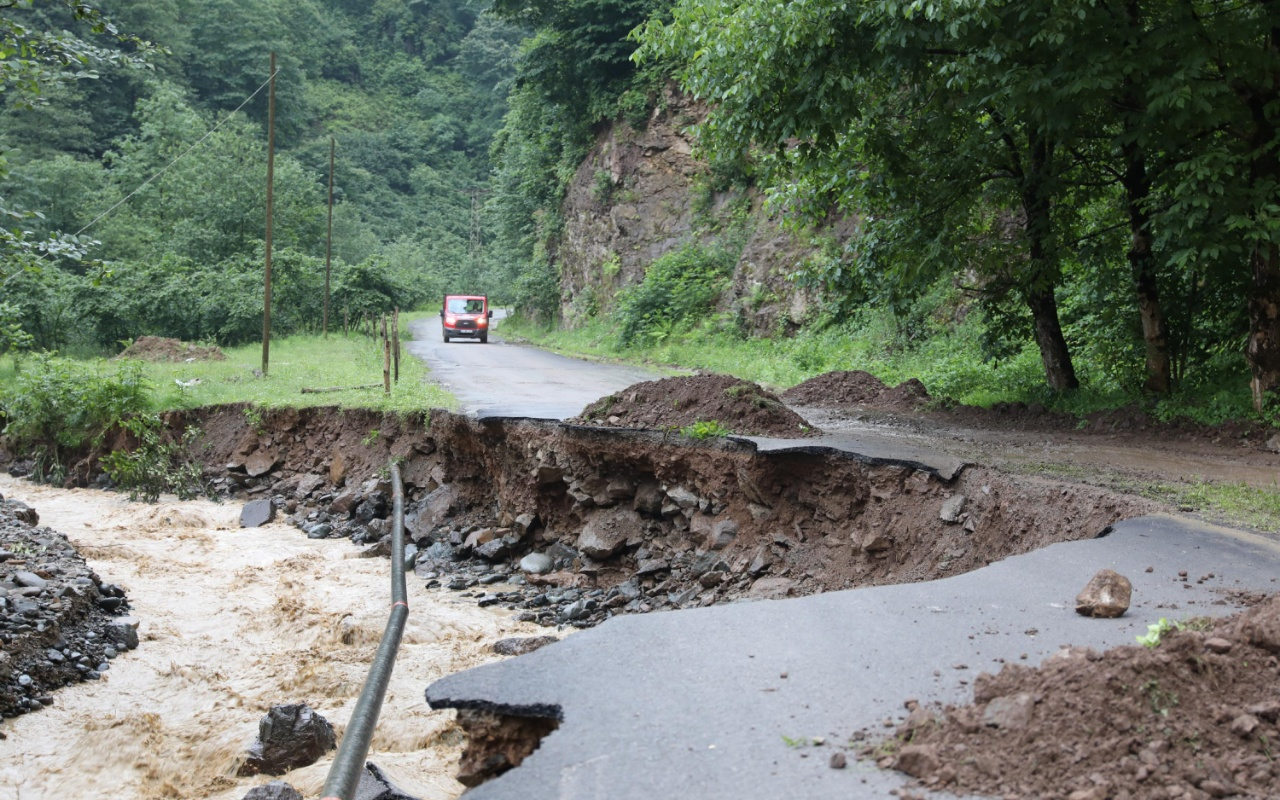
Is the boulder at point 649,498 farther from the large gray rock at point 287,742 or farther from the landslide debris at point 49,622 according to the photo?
the landslide debris at point 49,622

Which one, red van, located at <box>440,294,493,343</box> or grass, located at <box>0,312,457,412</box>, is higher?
red van, located at <box>440,294,493,343</box>

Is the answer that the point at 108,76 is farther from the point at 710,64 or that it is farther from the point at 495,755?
the point at 495,755

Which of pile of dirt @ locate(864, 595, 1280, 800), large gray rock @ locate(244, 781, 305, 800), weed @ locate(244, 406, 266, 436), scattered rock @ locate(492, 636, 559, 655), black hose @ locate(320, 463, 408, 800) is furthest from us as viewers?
weed @ locate(244, 406, 266, 436)

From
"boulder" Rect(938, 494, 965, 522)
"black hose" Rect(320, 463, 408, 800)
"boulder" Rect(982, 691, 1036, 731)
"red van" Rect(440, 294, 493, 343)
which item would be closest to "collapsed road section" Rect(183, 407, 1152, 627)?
"boulder" Rect(938, 494, 965, 522)

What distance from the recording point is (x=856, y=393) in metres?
14.1

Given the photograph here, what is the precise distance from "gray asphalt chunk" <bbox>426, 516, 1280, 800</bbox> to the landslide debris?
14.5 ft

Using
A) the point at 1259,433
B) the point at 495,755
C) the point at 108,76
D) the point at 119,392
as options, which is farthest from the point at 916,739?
the point at 108,76

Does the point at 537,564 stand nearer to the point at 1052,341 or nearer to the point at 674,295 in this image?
the point at 1052,341

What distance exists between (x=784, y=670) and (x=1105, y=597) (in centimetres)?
157

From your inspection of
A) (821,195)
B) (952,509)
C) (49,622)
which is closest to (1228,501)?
(952,509)

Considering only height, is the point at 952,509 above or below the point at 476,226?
below

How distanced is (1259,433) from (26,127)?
48.1 metres

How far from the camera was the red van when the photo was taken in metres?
35.6

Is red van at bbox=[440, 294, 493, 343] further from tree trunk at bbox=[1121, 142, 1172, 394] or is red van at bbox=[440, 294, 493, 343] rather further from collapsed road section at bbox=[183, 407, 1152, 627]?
tree trunk at bbox=[1121, 142, 1172, 394]
